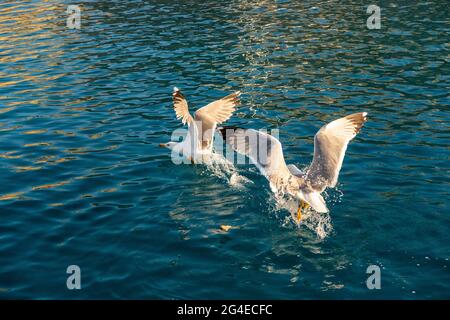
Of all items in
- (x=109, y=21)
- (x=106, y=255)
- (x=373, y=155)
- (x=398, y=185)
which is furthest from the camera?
(x=109, y=21)

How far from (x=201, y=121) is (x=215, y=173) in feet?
4.94

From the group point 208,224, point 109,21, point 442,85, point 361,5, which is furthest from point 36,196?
point 361,5

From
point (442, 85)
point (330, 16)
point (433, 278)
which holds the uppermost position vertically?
point (330, 16)

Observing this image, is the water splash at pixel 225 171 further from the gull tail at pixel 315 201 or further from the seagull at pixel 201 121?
the gull tail at pixel 315 201

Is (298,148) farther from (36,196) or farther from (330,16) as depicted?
(330,16)

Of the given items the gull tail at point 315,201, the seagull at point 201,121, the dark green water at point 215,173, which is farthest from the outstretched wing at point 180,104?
the gull tail at point 315,201

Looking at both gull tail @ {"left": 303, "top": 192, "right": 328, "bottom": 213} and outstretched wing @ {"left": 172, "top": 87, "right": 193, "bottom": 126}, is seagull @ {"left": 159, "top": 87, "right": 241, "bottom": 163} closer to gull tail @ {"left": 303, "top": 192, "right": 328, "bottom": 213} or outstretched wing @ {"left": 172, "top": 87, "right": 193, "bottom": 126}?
outstretched wing @ {"left": 172, "top": 87, "right": 193, "bottom": 126}

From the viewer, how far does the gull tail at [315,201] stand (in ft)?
38.6

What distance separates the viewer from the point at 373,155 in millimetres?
15484

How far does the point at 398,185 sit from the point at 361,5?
67.5 ft

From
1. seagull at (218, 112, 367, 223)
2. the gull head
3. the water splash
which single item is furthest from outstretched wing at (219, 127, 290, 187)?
the gull head

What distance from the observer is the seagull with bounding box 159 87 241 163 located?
50.3 feet

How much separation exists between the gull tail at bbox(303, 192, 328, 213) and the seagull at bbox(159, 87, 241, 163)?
3.96 metres

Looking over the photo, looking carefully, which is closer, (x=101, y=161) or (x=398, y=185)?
(x=398, y=185)
